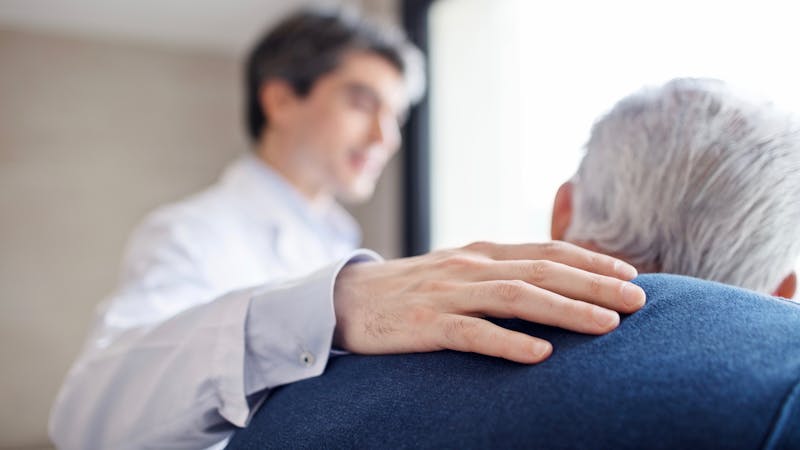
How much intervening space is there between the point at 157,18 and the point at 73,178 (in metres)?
0.71

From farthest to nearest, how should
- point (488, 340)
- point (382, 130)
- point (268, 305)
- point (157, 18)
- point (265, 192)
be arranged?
point (157, 18), point (382, 130), point (265, 192), point (268, 305), point (488, 340)

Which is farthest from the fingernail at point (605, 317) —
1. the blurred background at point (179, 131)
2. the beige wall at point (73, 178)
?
the beige wall at point (73, 178)

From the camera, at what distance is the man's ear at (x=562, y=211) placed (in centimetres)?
81

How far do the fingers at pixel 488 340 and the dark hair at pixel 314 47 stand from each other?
52.9 inches

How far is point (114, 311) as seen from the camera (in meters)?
1.22

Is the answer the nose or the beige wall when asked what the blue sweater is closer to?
the nose

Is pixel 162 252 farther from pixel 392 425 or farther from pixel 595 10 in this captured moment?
pixel 595 10

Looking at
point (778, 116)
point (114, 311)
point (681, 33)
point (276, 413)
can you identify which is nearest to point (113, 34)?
point (114, 311)

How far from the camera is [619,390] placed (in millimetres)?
458

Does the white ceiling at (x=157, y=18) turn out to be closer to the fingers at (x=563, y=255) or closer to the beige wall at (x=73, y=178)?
the beige wall at (x=73, y=178)

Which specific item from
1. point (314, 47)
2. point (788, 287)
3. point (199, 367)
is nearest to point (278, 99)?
point (314, 47)

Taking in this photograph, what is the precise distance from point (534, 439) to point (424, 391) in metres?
0.12

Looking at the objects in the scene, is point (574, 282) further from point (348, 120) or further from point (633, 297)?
point (348, 120)

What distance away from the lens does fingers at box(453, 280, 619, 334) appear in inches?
21.1
